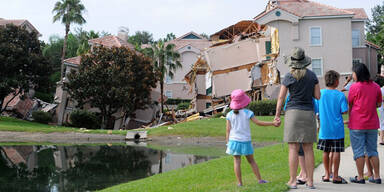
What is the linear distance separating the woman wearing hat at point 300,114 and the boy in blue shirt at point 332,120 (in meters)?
0.67

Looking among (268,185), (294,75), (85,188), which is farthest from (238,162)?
(85,188)

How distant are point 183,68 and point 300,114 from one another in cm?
5240

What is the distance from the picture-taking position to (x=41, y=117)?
41.5 meters

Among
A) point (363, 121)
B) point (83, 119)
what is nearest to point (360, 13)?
point (83, 119)

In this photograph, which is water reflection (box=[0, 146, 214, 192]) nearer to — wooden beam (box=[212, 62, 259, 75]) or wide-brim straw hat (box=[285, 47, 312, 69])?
wide-brim straw hat (box=[285, 47, 312, 69])

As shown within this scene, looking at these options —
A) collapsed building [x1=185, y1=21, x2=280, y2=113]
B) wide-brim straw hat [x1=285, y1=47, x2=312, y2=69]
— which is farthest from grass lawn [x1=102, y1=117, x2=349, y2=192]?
collapsed building [x1=185, y1=21, x2=280, y2=113]

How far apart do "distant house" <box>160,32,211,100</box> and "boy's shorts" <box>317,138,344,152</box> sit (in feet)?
164

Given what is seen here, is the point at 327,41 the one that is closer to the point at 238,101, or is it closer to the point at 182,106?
the point at 182,106

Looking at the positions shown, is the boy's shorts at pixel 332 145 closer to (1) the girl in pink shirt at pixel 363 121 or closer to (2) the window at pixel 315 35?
(1) the girl in pink shirt at pixel 363 121

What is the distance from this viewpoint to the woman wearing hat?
7.13 metres

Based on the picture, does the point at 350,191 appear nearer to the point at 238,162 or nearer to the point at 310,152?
the point at 310,152

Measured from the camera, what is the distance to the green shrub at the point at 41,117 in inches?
1628

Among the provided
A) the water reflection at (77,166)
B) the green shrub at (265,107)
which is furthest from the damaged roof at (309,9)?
the water reflection at (77,166)

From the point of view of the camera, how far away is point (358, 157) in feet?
25.4
